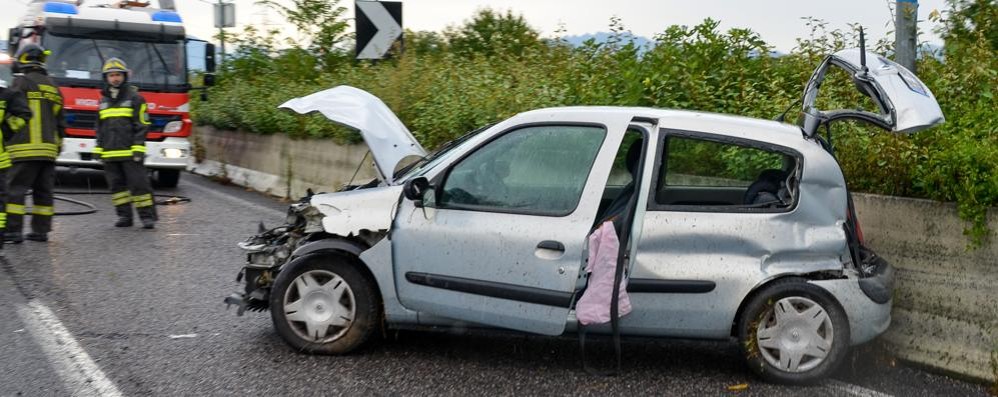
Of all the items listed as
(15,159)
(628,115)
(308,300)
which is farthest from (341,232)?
(15,159)

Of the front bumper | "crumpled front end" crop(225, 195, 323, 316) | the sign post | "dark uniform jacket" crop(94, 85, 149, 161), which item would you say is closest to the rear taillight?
"crumpled front end" crop(225, 195, 323, 316)

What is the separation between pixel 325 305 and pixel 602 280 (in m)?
1.61

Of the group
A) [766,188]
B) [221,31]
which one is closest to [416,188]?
[766,188]

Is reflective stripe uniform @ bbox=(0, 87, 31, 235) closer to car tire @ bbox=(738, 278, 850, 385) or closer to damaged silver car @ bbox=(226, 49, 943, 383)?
damaged silver car @ bbox=(226, 49, 943, 383)

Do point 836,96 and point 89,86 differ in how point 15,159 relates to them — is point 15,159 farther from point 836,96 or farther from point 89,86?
point 836,96

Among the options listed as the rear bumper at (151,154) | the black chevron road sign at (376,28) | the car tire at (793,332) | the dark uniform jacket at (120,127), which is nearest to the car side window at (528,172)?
the car tire at (793,332)

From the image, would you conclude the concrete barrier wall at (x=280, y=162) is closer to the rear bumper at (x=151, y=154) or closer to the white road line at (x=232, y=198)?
the white road line at (x=232, y=198)

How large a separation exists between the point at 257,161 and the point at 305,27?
201 inches

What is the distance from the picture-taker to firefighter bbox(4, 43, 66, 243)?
438 inches

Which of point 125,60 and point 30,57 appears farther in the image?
point 125,60

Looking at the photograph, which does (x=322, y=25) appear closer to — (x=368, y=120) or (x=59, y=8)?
(x=59, y=8)

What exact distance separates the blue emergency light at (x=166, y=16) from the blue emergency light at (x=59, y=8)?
1.12 metres

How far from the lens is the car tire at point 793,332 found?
600 centimetres

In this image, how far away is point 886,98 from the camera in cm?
618
